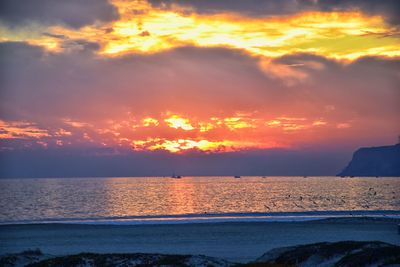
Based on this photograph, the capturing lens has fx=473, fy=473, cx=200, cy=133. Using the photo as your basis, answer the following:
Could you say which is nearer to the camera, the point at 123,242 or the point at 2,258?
the point at 2,258

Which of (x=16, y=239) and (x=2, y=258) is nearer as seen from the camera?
(x=2, y=258)

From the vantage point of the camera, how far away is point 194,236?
54.8 metres

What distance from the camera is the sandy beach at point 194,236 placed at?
46.8m

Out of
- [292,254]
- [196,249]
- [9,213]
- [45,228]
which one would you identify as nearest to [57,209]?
[9,213]

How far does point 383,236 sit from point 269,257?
2307 cm

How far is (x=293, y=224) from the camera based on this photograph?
65375mm

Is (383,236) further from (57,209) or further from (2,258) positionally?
(57,209)

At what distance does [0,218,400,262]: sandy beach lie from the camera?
153 ft

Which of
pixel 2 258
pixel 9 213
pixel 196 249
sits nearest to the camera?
pixel 2 258

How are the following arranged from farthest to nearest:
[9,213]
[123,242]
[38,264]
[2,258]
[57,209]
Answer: [57,209] < [9,213] < [123,242] < [2,258] < [38,264]

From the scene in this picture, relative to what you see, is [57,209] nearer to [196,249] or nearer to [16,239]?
[16,239]

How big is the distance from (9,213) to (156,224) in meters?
41.4

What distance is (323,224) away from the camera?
64.9m

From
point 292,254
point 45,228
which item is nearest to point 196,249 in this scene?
point 292,254
